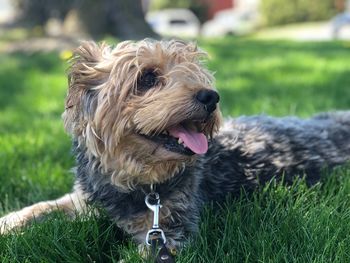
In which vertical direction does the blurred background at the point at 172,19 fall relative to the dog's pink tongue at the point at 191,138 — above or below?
below

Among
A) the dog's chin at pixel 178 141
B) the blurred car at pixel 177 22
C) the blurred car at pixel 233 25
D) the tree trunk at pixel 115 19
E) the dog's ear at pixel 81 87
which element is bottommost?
the blurred car at pixel 233 25

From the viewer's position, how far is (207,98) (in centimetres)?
305

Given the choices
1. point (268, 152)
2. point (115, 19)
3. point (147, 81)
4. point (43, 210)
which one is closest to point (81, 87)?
point (147, 81)

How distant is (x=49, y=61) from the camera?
1084cm

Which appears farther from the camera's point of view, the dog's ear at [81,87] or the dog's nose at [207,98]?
the dog's ear at [81,87]

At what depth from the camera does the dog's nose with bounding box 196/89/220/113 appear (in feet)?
9.96

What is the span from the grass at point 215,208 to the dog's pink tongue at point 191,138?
508 mm

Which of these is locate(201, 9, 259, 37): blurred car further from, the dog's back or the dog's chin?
the dog's chin

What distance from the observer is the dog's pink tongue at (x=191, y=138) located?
122 inches

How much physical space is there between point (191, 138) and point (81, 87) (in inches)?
28.5

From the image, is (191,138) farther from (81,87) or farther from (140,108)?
(81,87)

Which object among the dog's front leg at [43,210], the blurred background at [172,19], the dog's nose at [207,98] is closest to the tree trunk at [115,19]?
the blurred background at [172,19]

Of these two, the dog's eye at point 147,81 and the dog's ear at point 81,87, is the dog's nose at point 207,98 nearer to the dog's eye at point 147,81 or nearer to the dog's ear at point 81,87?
the dog's eye at point 147,81

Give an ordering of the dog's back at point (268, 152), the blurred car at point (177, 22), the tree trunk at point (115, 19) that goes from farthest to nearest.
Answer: the blurred car at point (177, 22) → the tree trunk at point (115, 19) → the dog's back at point (268, 152)
